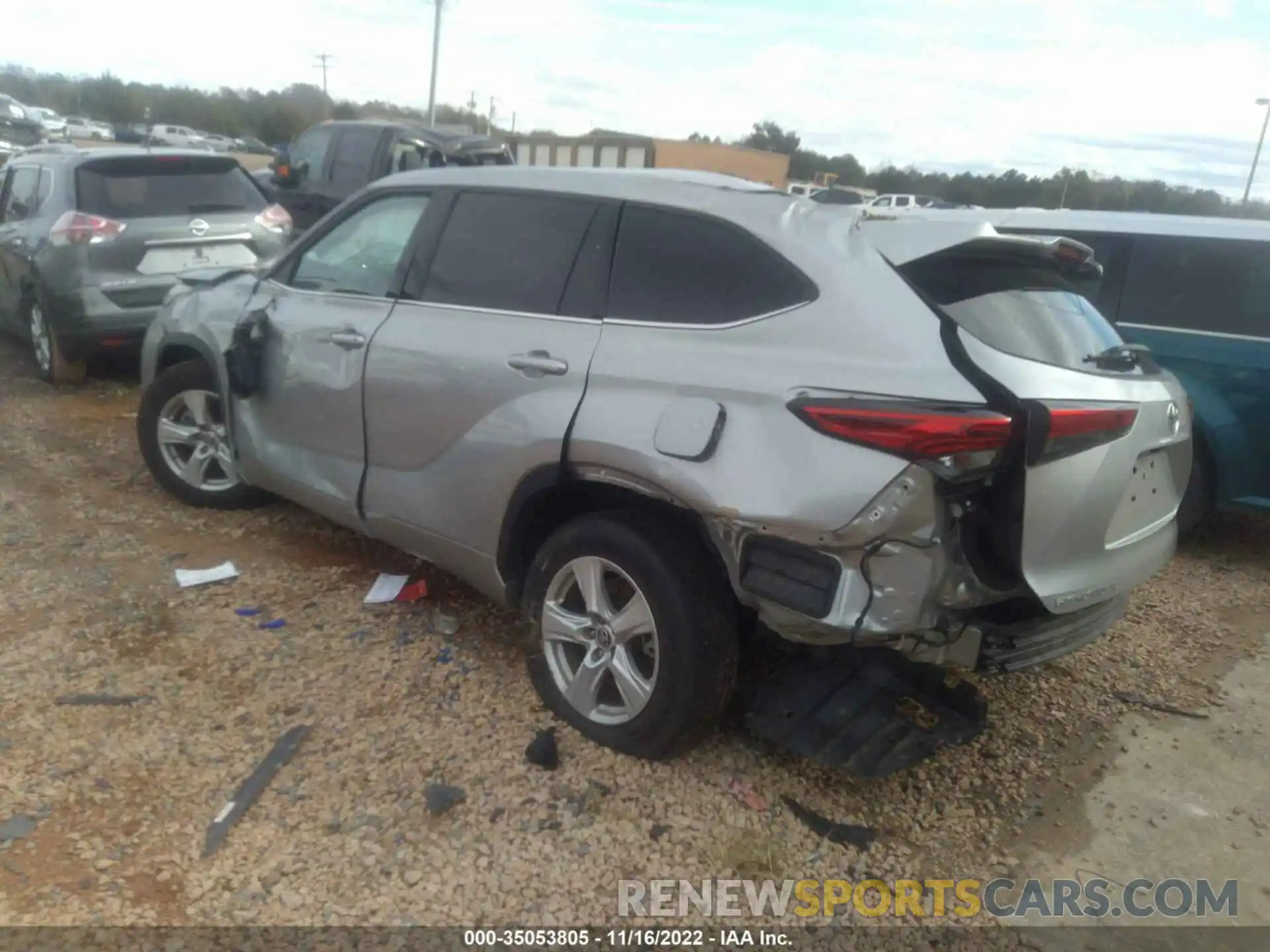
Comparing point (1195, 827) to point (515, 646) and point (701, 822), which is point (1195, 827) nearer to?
point (701, 822)

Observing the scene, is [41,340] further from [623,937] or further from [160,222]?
[623,937]

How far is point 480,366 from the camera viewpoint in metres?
3.36

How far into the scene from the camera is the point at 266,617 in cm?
403

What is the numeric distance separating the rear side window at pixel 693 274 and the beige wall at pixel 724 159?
20446mm

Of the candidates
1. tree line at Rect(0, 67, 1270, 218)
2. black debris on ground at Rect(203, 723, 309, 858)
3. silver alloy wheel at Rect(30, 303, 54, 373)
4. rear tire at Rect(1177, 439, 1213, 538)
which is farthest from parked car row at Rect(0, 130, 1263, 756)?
tree line at Rect(0, 67, 1270, 218)

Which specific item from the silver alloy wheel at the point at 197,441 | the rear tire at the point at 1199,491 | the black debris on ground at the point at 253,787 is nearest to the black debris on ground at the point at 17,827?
the black debris on ground at the point at 253,787

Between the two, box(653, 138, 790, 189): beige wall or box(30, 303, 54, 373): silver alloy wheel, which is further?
box(653, 138, 790, 189): beige wall

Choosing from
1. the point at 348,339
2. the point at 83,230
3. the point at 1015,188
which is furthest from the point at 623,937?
the point at 1015,188

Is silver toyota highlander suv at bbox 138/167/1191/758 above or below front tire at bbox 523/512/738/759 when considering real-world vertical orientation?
above

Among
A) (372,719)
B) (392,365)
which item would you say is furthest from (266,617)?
(392,365)

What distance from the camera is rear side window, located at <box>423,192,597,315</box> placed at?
11.0ft

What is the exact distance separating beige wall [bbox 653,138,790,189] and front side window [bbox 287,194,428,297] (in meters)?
19.4

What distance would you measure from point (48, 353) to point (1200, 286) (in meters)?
7.69

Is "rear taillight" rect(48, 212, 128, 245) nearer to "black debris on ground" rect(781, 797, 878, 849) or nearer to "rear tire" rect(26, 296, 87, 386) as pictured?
"rear tire" rect(26, 296, 87, 386)
